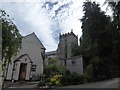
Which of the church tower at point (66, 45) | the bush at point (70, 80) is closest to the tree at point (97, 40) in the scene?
the bush at point (70, 80)

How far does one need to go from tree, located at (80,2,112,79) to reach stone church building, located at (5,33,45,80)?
7608 millimetres

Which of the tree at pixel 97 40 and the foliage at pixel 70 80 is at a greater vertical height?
the tree at pixel 97 40

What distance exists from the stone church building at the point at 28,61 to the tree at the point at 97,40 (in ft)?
25.0

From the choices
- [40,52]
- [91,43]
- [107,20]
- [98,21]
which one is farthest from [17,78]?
[107,20]

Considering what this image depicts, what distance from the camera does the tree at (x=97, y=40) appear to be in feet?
36.5

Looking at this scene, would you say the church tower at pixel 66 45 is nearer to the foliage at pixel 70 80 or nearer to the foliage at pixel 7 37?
the foliage at pixel 70 80

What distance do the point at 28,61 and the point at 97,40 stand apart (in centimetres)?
927

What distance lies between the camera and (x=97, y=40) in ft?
37.0

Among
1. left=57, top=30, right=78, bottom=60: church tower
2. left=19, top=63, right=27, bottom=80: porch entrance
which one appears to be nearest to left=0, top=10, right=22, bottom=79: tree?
left=19, top=63, right=27, bottom=80: porch entrance

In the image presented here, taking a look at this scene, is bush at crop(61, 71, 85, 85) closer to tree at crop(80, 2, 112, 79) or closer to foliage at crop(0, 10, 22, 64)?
tree at crop(80, 2, 112, 79)

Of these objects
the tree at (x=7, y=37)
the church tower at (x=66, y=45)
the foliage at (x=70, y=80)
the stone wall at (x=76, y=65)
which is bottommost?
the foliage at (x=70, y=80)

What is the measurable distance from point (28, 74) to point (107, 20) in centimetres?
1177

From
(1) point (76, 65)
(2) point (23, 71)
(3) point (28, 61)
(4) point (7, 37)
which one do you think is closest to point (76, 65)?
(1) point (76, 65)

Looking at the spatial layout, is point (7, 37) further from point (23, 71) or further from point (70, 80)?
point (23, 71)
